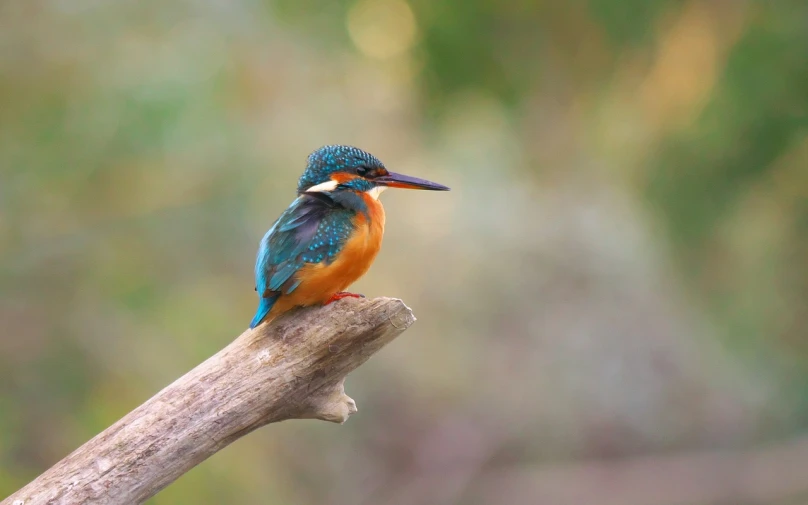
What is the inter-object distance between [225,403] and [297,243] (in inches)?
17.2

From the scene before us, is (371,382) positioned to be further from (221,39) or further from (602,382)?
(221,39)

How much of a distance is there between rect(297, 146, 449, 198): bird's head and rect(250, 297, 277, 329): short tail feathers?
410 millimetres

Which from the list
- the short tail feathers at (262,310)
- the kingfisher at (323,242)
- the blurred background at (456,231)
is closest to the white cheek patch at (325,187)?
the kingfisher at (323,242)

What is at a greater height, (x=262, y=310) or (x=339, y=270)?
Answer: (x=339, y=270)

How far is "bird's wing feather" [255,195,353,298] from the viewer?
2.06 m

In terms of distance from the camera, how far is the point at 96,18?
4184mm

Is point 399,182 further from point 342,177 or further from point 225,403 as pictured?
point 225,403

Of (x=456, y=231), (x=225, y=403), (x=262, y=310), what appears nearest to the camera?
(x=225, y=403)

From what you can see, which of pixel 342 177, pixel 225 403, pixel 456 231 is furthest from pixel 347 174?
pixel 456 231

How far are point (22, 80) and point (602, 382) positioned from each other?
398 cm

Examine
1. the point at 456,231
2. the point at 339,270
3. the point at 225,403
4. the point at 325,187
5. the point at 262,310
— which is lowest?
the point at 225,403

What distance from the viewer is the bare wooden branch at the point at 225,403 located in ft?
6.13

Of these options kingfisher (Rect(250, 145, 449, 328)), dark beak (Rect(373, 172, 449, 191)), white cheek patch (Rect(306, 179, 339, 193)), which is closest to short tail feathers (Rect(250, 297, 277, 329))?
kingfisher (Rect(250, 145, 449, 328))

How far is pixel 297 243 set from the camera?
212cm
